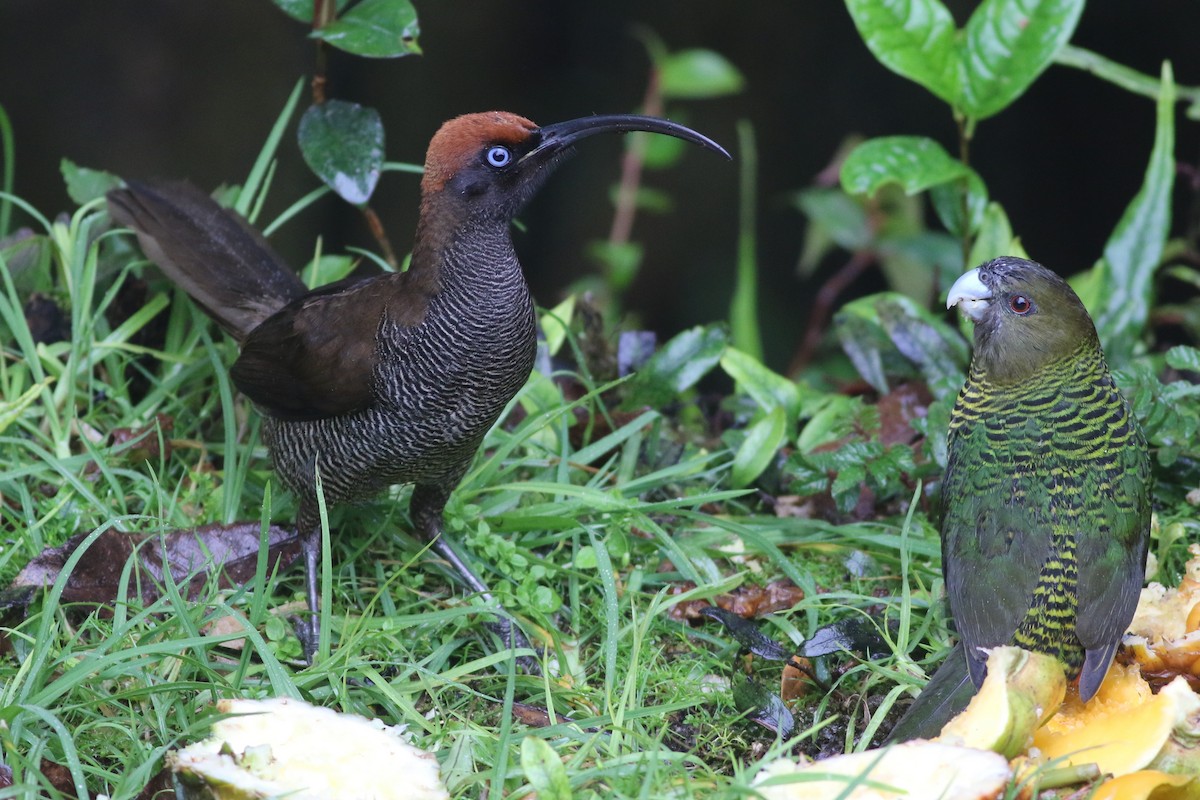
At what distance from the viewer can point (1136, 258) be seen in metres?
4.21

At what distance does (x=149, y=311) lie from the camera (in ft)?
12.5

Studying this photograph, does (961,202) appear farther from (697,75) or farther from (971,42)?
(697,75)

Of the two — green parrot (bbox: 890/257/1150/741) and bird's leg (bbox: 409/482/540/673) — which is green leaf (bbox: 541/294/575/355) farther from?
green parrot (bbox: 890/257/1150/741)

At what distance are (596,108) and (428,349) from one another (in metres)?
4.22

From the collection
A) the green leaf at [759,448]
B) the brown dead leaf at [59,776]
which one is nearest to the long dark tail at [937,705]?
the green leaf at [759,448]

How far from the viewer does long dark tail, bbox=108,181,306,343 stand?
3.52 meters

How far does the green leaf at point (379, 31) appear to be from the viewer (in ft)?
11.4

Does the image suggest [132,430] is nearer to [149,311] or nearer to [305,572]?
[149,311]

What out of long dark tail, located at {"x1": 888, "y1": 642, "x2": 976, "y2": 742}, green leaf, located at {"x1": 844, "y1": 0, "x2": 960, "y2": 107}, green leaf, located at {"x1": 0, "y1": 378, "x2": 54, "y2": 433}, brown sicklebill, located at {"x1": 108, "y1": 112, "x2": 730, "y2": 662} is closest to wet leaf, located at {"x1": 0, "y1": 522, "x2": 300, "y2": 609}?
brown sicklebill, located at {"x1": 108, "y1": 112, "x2": 730, "y2": 662}

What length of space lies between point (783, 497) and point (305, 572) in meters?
1.47

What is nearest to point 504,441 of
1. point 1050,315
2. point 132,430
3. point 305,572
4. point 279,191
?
point 305,572

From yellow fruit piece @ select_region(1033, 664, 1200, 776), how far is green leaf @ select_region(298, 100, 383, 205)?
7.98 feet

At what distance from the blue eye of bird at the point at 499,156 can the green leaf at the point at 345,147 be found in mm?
877

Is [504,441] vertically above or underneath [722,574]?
above
